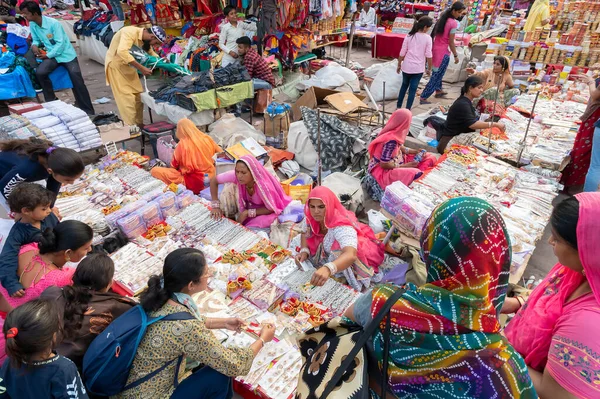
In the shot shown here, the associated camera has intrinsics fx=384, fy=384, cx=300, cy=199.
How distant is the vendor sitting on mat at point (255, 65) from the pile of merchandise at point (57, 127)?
3.11 metres

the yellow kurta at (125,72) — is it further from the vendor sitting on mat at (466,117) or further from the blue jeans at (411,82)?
the vendor sitting on mat at (466,117)

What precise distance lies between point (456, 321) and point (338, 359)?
17.4 inches

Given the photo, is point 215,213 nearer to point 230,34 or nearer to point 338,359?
point 338,359

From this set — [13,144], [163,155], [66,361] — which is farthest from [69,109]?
[66,361]

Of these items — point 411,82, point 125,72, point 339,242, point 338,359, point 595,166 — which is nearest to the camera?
point 338,359

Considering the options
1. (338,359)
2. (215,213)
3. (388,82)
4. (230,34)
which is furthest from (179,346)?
(388,82)

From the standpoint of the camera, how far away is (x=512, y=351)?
124 centimetres

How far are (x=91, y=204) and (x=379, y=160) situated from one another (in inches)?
124

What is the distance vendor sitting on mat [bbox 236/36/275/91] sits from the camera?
691 cm

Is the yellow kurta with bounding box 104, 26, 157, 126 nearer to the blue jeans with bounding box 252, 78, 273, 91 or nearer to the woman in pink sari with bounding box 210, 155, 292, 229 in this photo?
the blue jeans with bounding box 252, 78, 273, 91

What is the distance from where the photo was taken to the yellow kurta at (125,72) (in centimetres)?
592

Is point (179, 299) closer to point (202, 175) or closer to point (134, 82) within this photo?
point (202, 175)

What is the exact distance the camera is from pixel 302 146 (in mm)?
5578

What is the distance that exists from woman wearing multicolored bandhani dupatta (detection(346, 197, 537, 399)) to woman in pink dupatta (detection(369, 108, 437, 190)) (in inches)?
123
